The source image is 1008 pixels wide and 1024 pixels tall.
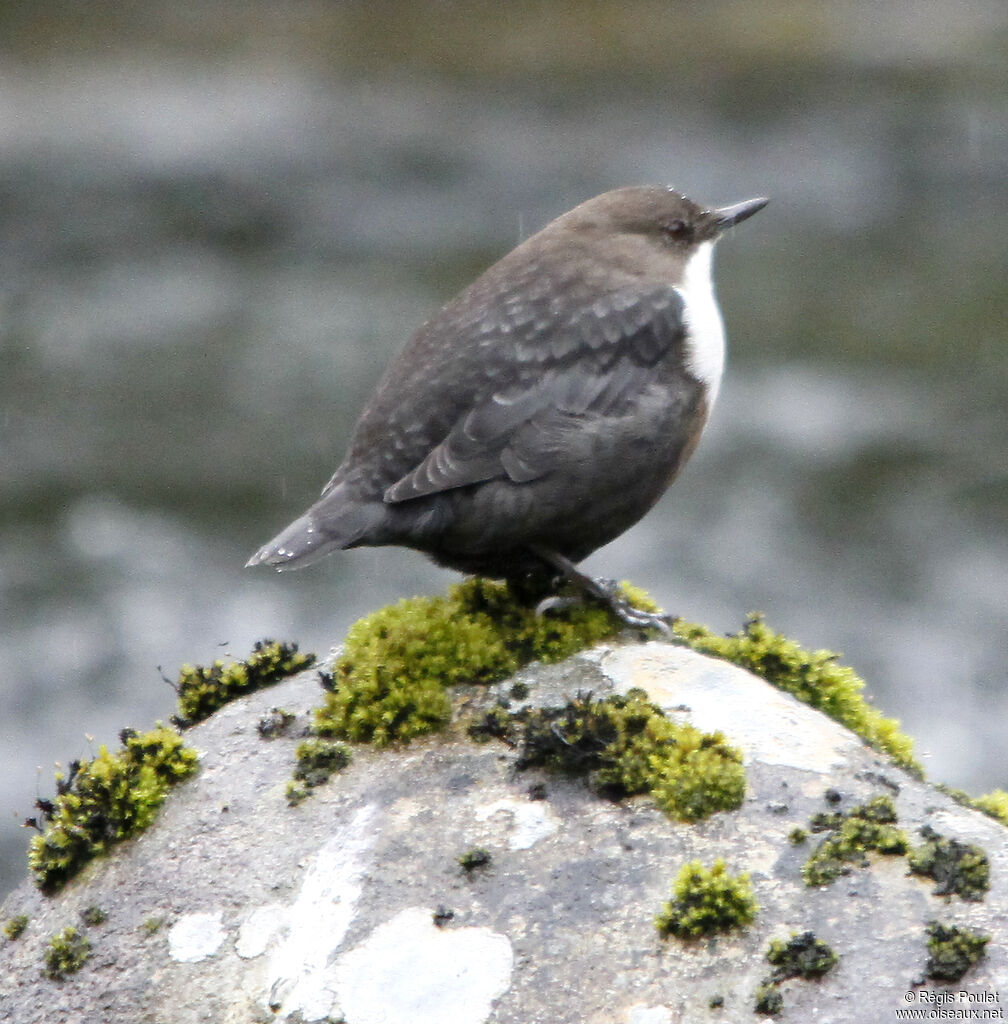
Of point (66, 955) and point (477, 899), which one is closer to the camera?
point (477, 899)

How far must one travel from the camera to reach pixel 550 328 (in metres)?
4.25

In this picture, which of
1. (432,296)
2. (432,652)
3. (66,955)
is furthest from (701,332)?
(432,296)

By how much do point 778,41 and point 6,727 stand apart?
994 centimetres

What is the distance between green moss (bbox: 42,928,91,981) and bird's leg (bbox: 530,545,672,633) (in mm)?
1626

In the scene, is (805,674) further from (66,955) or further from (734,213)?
(66,955)

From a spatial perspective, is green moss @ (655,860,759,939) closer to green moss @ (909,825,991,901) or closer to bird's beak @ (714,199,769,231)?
green moss @ (909,825,991,901)

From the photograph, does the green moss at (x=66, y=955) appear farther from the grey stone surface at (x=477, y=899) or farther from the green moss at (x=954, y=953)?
the green moss at (x=954, y=953)

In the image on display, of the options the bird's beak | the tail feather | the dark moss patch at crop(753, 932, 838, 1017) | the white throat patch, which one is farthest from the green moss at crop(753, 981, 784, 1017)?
the bird's beak

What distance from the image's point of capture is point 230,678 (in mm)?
4215

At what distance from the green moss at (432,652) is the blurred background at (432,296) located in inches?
138

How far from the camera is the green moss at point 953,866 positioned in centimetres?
295

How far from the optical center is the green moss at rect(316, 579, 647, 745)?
12.1 ft

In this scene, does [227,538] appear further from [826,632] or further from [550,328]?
[550,328]

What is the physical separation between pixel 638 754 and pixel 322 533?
119 centimetres
